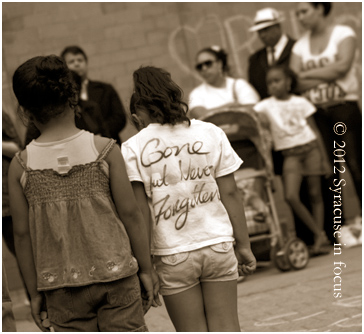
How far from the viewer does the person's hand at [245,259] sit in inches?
163

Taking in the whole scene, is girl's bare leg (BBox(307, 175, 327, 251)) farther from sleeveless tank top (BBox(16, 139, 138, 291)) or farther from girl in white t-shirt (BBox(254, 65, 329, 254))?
sleeveless tank top (BBox(16, 139, 138, 291))

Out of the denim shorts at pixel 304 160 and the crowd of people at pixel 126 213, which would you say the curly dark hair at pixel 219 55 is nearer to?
the denim shorts at pixel 304 160

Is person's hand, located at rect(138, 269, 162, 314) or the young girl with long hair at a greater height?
the young girl with long hair

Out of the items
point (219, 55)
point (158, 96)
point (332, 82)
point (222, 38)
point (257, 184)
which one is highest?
point (222, 38)

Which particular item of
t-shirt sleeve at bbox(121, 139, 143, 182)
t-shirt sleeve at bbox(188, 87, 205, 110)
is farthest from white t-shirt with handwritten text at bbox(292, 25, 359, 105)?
t-shirt sleeve at bbox(121, 139, 143, 182)

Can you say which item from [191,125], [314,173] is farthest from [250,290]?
[191,125]

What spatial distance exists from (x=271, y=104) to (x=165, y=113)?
4.45m

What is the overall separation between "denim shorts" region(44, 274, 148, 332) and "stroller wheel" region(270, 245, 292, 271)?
4349 millimetres

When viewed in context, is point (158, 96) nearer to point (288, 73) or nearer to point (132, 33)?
point (288, 73)

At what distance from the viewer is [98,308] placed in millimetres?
3637

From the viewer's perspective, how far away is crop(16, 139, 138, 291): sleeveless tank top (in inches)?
141

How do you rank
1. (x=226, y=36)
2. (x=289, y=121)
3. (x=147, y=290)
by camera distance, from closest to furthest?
1. (x=147, y=290)
2. (x=289, y=121)
3. (x=226, y=36)

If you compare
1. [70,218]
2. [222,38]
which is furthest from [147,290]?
[222,38]

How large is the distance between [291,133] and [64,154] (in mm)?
4962
